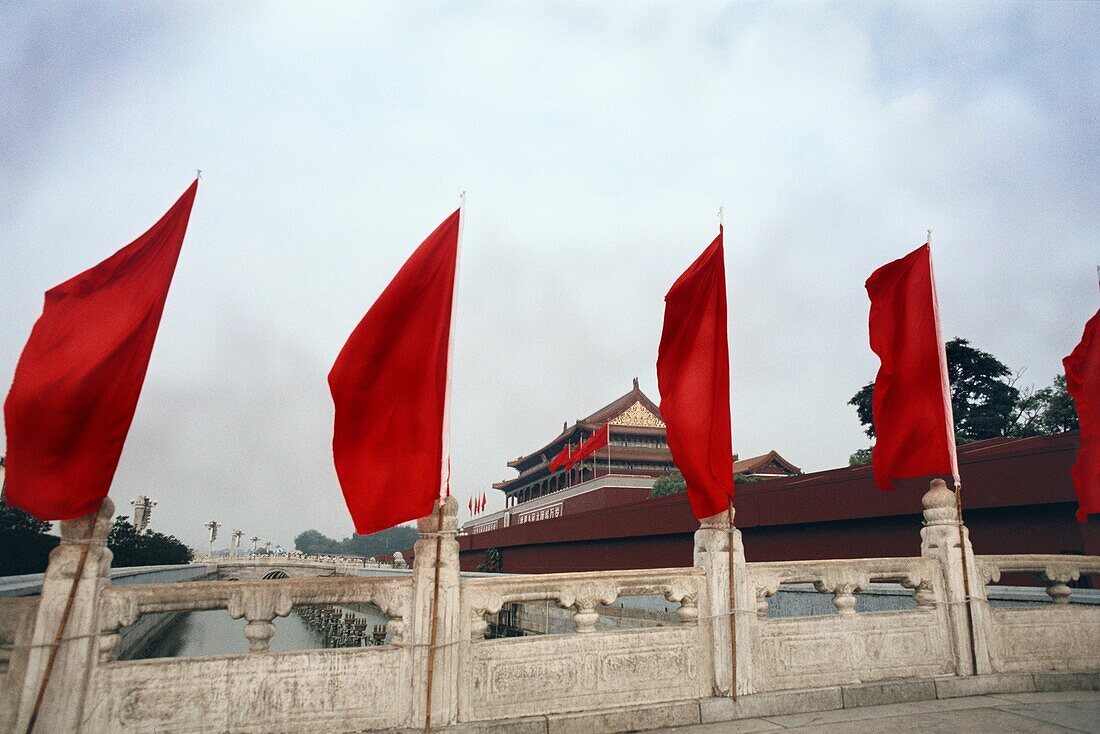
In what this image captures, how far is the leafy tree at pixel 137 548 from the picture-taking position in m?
28.8

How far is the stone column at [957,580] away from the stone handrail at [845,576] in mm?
113

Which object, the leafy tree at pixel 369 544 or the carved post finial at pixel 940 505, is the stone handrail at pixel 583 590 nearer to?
the carved post finial at pixel 940 505

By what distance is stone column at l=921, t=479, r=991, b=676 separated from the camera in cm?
584

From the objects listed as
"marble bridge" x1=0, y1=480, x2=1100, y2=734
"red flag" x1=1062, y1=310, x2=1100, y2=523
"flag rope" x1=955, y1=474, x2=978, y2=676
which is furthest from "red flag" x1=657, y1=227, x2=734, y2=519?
"red flag" x1=1062, y1=310, x2=1100, y2=523

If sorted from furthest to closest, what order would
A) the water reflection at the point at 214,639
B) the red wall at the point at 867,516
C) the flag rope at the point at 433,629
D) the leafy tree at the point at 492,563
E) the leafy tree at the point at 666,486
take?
the leafy tree at the point at 666,486
the leafy tree at the point at 492,563
the water reflection at the point at 214,639
the red wall at the point at 867,516
the flag rope at the point at 433,629

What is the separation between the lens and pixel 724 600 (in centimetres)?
528

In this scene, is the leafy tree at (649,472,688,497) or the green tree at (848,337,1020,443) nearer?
the green tree at (848,337,1020,443)

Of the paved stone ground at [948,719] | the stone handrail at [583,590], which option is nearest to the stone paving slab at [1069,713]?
the paved stone ground at [948,719]

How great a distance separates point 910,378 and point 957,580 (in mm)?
1961

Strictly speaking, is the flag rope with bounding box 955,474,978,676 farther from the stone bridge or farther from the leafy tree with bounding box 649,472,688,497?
the stone bridge

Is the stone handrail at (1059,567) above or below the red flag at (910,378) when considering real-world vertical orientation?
below

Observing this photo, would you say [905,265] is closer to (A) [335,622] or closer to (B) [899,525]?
(B) [899,525]

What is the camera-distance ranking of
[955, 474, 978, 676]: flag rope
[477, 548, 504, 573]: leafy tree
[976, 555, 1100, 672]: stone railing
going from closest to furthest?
[955, 474, 978, 676]: flag rope < [976, 555, 1100, 672]: stone railing < [477, 548, 504, 573]: leafy tree

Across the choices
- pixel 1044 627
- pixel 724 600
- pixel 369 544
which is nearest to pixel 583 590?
pixel 724 600
